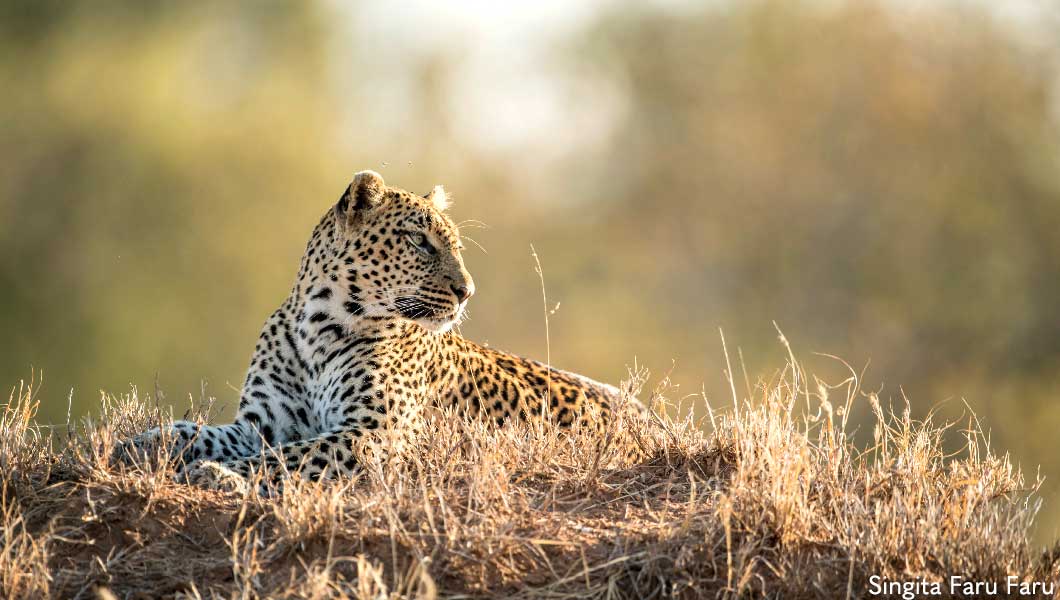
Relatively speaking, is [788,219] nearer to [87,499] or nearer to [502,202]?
[502,202]

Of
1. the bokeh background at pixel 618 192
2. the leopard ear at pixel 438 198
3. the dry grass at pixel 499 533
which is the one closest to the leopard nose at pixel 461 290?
the leopard ear at pixel 438 198

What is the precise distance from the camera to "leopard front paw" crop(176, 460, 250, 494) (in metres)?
6.64

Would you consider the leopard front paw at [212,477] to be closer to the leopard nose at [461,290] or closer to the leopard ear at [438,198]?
the leopard nose at [461,290]

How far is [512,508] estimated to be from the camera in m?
6.25

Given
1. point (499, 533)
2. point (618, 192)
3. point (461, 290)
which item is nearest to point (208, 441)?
point (461, 290)

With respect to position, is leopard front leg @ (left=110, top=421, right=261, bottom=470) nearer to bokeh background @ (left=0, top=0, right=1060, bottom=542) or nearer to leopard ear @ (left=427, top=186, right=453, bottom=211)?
leopard ear @ (left=427, top=186, right=453, bottom=211)

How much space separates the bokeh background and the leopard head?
21.1m

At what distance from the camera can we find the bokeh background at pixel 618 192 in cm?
3328

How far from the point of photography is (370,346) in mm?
8453

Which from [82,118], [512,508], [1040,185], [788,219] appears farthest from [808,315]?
[512,508]

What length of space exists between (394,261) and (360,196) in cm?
51

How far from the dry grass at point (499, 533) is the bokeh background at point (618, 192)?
74.0 feet

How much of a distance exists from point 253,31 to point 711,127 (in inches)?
693

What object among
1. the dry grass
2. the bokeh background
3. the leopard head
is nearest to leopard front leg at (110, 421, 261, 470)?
the dry grass
